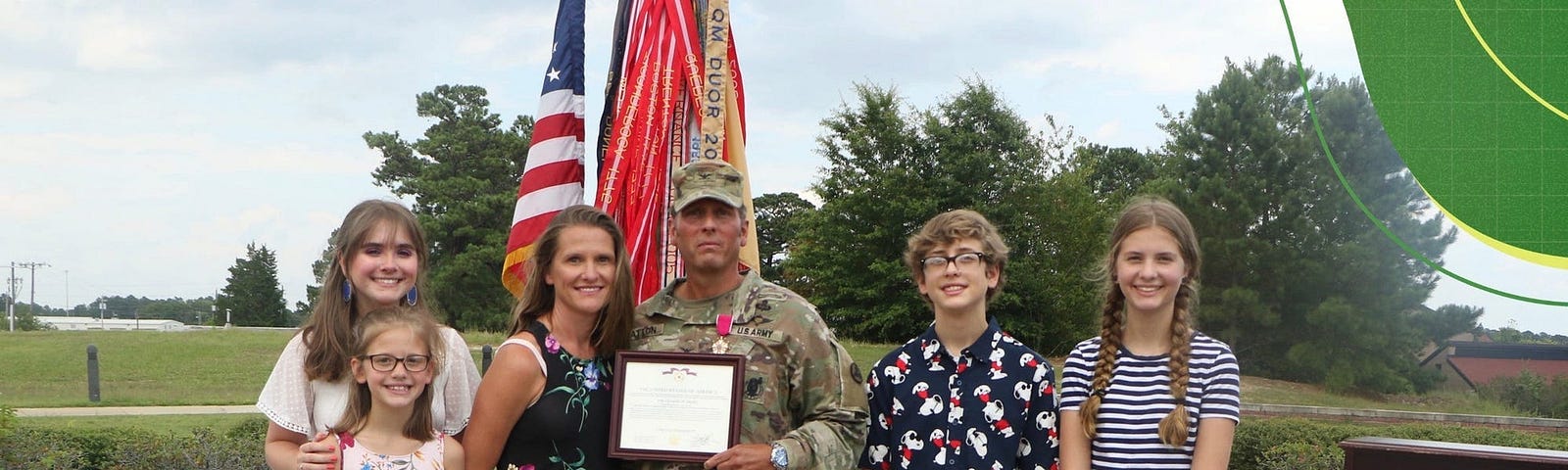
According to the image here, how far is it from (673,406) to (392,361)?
30.8 inches

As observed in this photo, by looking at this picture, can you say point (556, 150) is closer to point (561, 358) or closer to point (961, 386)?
point (561, 358)

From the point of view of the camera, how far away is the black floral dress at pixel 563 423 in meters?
3.27

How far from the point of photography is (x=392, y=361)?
327cm

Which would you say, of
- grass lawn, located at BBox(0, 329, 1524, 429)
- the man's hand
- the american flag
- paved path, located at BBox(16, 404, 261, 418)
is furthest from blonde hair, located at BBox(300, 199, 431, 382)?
paved path, located at BBox(16, 404, 261, 418)

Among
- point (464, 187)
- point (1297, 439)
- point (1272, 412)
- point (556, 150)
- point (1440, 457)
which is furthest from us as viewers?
point (464, 187)

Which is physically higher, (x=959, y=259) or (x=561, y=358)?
(x=959, y=259)

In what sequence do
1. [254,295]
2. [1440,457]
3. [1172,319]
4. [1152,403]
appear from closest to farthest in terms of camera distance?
1. [1152,403]
2. [1172,319]
3. [1440,457]
4. [254,295]

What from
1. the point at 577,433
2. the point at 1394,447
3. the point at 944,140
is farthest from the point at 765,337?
the point at 944,140

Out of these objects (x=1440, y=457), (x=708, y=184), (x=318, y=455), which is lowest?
(x=1440, y=457)

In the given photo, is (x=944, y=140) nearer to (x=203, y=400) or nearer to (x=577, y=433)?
(x=203, y=400)

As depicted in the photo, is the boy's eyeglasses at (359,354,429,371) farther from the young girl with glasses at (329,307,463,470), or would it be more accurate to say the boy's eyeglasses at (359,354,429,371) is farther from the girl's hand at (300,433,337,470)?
the girl's hand at (300,433,337,470)

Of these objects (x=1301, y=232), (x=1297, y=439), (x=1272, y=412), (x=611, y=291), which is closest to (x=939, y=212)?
(x=1301, y=232)

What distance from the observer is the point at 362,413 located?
335cm
